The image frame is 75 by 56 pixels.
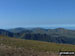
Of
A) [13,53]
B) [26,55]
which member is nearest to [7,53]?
[13,53]

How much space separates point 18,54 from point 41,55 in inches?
190

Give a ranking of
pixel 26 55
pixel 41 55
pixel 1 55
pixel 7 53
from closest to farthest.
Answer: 1. pixel 1 55
2. pixel 7 53
3. pixel 26 55
4. pixel 41 55

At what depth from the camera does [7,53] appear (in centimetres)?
2202

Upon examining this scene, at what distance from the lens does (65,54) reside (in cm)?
2409

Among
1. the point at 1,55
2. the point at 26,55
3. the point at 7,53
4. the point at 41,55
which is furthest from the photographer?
the point at 41,55

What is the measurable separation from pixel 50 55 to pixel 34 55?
3.52m

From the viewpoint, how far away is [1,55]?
812 inches

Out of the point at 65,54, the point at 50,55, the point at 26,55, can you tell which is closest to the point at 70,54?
the point at 65,54

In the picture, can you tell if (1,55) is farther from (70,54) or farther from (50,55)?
(70,54)

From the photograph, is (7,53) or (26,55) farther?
(26,55)

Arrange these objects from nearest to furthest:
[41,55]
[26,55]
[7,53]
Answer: [7,53]
[26,55]
[41,55]

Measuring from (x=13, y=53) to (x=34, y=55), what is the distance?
13.4 feet

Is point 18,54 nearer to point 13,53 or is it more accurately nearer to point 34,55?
point 13,53

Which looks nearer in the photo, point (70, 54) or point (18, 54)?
point (18, 54)
